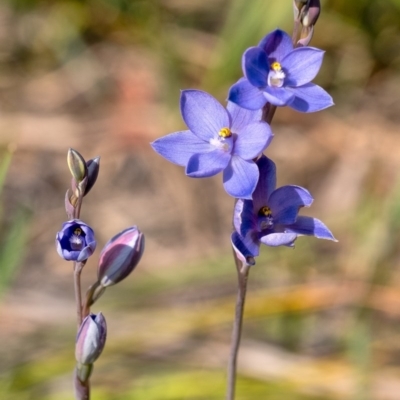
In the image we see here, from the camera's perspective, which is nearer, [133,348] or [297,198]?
[297,198]

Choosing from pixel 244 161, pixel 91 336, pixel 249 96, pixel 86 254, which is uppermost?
pixel 249 96

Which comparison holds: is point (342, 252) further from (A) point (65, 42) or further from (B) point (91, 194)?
(A) point (65, 42)

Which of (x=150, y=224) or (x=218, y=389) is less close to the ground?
(x=218, y=389)

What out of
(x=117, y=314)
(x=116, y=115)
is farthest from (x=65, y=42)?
(x=117, y=314)

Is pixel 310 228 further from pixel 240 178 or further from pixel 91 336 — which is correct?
pixel 91 336

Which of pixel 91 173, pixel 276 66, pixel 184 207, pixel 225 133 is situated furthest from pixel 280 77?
pixel 184 207

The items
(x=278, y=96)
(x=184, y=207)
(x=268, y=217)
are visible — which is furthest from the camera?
(x=184, y=207)

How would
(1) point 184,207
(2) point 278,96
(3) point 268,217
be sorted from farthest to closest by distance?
1. (1) point 184,207
2. (3) point 268,217
3. (2) point 278,96

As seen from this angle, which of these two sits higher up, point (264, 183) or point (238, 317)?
point (264, 183)
